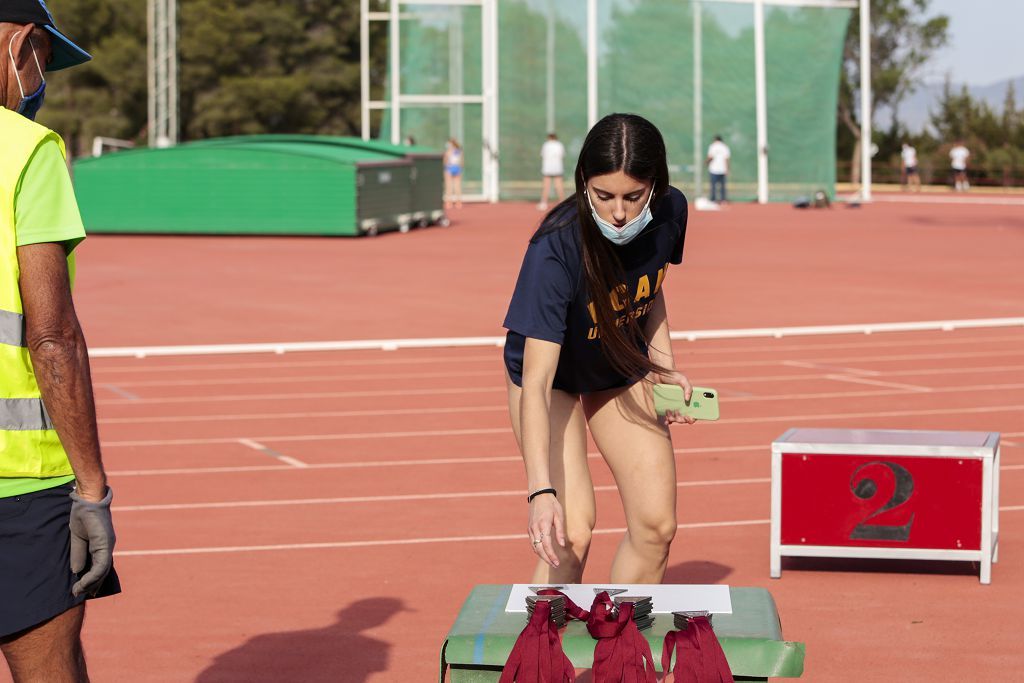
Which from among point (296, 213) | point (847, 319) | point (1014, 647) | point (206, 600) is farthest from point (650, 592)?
point (296, 213)

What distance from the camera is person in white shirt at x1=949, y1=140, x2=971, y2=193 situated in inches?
1932

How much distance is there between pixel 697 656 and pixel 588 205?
1406 millimetres

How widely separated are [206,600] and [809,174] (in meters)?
34.8

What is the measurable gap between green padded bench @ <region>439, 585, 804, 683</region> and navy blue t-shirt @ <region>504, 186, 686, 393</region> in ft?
2.76

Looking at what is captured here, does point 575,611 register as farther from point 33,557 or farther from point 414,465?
point 414,465

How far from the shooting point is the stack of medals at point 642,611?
385cm

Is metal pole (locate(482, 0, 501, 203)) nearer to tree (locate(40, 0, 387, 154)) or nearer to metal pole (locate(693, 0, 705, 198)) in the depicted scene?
metal pole (locate(693, 0, 705, 198))

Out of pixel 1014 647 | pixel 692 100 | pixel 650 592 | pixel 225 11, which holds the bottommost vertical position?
pixel 1014 647

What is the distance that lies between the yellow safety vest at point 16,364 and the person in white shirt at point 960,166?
4799 cm

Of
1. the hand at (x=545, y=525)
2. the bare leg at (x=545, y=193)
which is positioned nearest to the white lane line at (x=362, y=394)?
the hand at (x=545, y=525)

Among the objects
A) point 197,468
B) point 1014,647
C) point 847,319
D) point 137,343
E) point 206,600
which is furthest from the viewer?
point 847,319

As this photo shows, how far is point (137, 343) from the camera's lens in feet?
48.9

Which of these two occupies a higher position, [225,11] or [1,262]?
[225,11]

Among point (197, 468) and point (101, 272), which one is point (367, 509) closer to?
point (197, 468)
